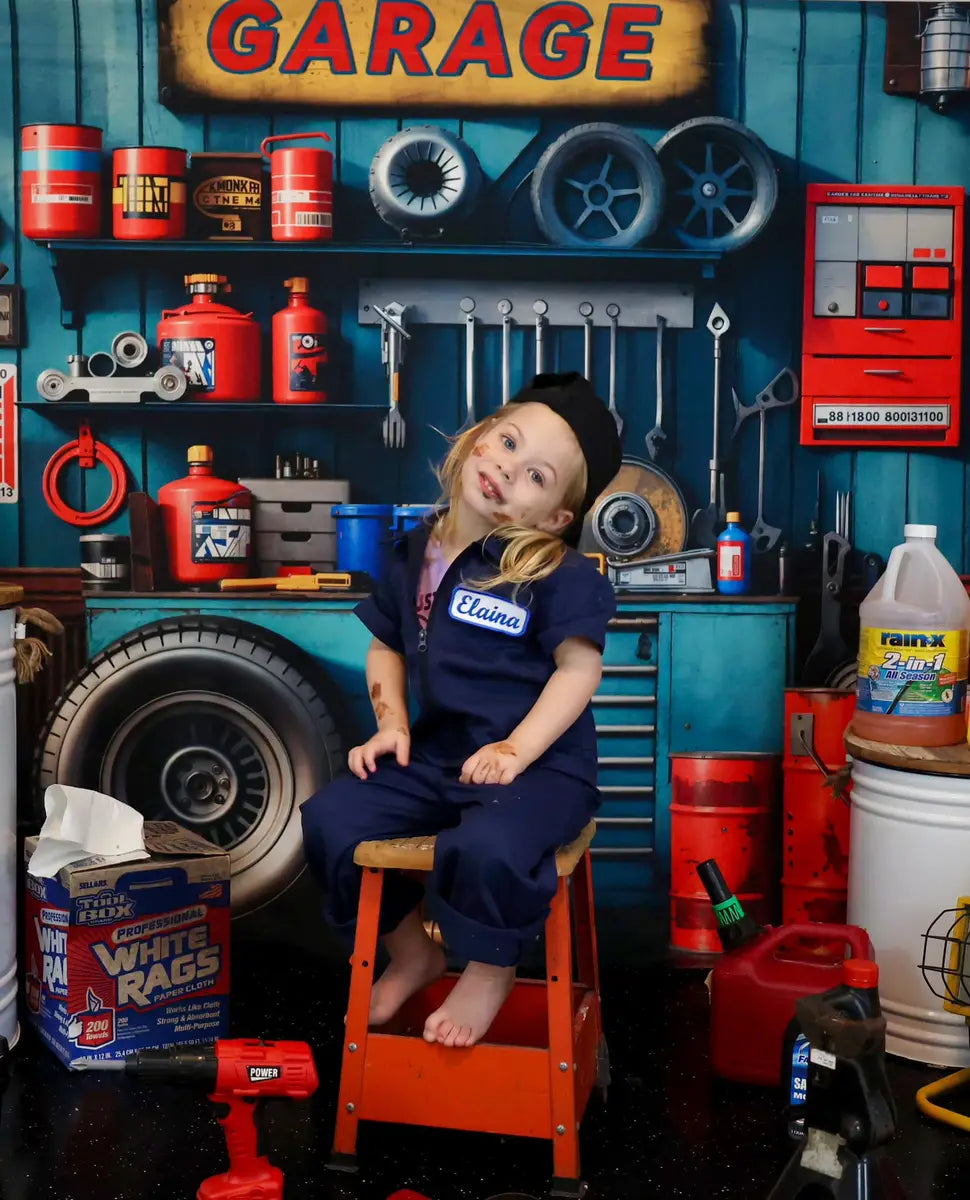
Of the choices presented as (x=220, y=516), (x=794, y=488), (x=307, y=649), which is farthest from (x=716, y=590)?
(x=220, y=516)

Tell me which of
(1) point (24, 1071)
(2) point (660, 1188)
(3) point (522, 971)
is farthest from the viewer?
(3) point (522, 971)

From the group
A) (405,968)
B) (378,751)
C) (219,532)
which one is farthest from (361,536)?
(405,968)

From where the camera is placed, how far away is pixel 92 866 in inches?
88.1

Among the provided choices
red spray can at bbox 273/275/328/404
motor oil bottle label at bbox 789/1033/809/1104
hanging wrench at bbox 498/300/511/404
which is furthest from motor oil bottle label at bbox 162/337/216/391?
motor oil bottle label at bbox 789/1033/809/1104

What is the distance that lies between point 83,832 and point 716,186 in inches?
72.1

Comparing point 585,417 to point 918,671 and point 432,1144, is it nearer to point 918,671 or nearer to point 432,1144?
point 918,671

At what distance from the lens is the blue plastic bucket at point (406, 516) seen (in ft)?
8.98

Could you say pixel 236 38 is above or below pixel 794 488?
above

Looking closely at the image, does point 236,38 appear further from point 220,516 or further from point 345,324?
point 220,516

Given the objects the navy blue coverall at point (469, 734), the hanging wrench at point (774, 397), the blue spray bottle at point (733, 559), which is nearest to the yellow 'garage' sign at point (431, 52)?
the hanging wrench at point (774, 397)

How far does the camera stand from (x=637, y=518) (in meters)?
2.76

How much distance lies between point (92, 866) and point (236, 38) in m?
1.71

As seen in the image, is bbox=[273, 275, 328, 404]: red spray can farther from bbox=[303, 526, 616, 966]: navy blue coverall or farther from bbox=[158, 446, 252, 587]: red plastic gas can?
bbox=[303, 526, 616, 966]: navy blue coverall

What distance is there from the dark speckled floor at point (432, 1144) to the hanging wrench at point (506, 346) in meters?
1.35
